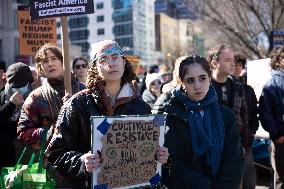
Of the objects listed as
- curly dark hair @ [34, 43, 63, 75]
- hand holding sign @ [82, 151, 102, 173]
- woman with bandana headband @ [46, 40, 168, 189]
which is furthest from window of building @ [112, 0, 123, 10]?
hand holding sign @ [82, 151, 102, 173]

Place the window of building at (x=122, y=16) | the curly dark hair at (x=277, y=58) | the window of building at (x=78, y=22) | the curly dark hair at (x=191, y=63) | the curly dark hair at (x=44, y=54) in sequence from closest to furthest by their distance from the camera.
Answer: the curly dark hair at (x=191, y=63) < the curly dark hair at (x=44, y=54) < the curly dark hair at (x=277, y=58) < the window of building at (x=122, y=16) < the window of building at (x=78, y=22)

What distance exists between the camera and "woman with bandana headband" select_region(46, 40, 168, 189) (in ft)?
9.57

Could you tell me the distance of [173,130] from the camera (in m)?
3.44

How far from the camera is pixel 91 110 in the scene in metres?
3.02

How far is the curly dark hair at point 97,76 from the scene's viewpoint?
125 inches

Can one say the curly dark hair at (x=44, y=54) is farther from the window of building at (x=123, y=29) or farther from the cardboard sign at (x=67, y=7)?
the window of building at (x=123, y=29)

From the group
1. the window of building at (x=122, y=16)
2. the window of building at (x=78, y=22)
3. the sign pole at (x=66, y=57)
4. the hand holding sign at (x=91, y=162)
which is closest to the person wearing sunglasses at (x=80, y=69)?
the sign pole at (x=66, y=57)

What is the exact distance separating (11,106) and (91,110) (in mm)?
1936

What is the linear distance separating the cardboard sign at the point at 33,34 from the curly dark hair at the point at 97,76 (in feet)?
14.7

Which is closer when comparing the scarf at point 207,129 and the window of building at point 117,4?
the scarf at point 207,129

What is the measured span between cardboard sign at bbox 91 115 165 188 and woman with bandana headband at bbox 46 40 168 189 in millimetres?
70

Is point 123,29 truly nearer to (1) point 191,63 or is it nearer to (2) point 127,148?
(1) point 191,63

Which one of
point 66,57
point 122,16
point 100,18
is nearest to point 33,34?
point 66,57

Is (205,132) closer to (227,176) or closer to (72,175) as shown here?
(227,176)
